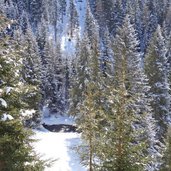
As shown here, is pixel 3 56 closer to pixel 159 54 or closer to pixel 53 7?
pixel 159 54

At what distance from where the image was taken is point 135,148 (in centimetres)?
1263

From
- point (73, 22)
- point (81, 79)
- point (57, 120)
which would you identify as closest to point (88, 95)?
point (81, 79)

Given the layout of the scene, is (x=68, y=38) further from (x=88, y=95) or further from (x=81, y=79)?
(x=88, y=95)

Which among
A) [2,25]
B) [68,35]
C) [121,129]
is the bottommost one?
[68,35]

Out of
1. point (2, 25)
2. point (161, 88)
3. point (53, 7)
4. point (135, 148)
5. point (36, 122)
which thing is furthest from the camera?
point (53, 7)

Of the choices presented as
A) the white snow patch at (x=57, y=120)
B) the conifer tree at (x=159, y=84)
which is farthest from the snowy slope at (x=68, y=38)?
the conifer tree at (x=159, y=84)

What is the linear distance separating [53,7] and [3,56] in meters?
116

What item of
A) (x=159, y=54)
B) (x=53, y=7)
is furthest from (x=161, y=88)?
(x=53, y=7)

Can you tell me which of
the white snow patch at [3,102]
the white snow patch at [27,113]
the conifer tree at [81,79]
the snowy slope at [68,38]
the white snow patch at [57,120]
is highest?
the white snow patch at [3,102]

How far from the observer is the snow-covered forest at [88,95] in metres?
11.8

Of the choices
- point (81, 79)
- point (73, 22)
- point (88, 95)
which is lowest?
point (73, 22)

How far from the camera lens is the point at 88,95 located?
16266 mm

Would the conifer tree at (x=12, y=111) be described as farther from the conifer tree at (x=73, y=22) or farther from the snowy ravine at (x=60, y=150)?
the conifer tree at (x=73, y=22)

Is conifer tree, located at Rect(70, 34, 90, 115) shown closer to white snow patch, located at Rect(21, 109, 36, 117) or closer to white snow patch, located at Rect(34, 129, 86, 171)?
white snow patch, located at Rect(34, 129, 86, 171)
